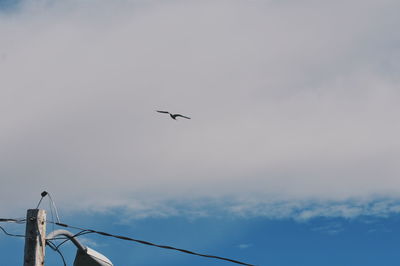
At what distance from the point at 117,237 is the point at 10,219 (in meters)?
2.37

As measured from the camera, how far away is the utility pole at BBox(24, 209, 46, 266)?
12219mm

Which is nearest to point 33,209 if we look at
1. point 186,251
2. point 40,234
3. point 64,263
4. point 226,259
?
point 40,234

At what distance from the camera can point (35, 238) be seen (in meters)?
12.4

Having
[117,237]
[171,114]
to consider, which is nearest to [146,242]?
[117,237]

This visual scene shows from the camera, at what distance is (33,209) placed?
1269cm

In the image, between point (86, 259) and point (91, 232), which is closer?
point (86, 259)

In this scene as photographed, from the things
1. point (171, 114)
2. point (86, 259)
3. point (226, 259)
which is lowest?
point (86, 259)

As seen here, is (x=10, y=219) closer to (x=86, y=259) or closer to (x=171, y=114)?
(x=86, y=259)

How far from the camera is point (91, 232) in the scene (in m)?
13.2

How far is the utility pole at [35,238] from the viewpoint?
12.2m

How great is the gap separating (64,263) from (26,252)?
3.41ft

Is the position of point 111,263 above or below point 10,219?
below

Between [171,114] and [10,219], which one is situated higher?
[171,114]

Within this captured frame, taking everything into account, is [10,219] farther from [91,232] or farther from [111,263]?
[111,263]
